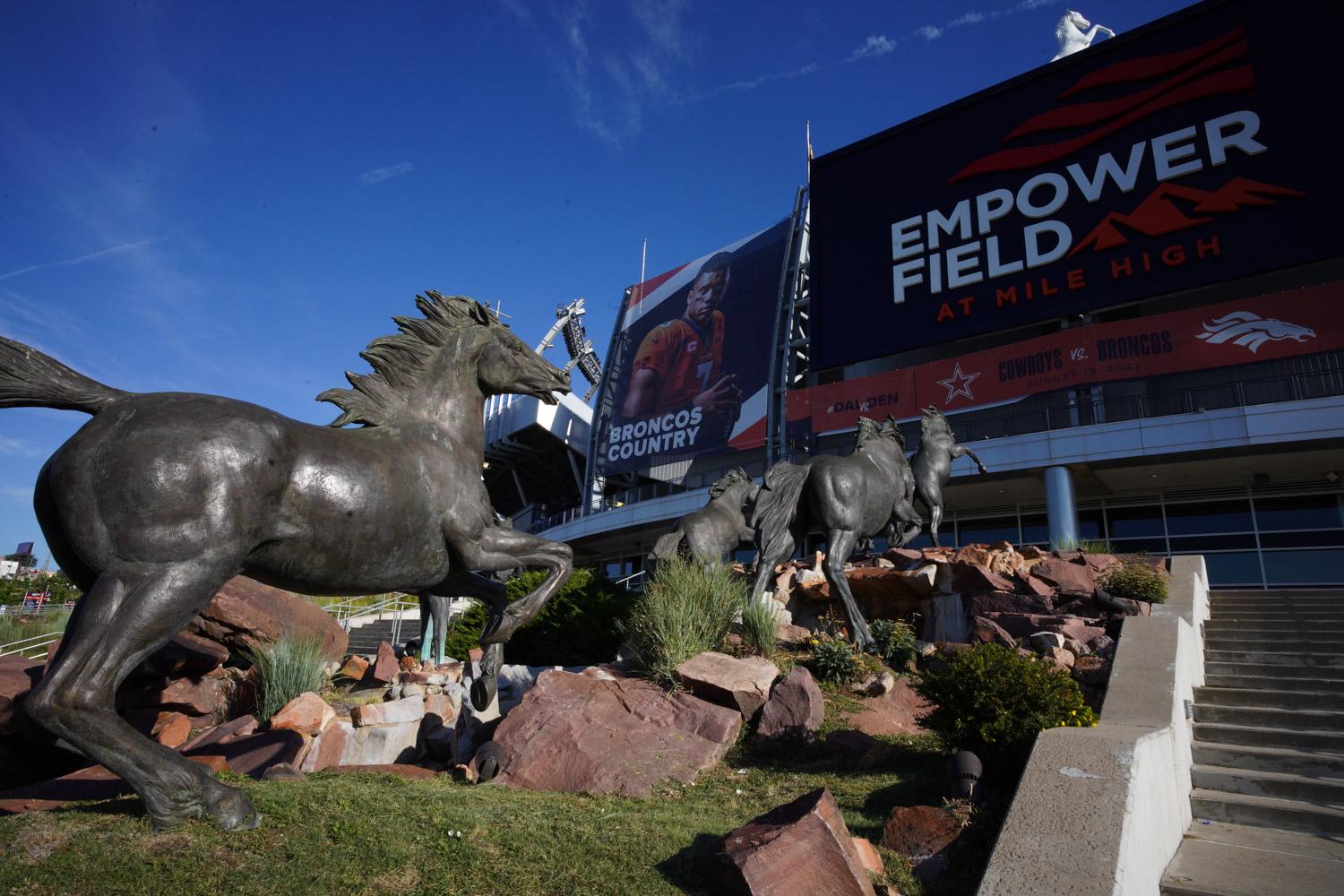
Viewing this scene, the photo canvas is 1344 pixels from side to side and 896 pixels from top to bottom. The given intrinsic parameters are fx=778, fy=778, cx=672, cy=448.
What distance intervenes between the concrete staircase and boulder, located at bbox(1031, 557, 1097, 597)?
1405 millimetres

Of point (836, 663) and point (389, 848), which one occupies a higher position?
point (836, 663)

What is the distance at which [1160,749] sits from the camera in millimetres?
4570

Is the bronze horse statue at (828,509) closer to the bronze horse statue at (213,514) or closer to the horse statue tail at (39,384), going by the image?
the bronze horse statue at (213,514)

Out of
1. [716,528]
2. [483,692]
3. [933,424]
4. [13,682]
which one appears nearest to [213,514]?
[483,692]

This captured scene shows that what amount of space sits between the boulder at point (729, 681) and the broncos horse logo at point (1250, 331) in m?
22.1

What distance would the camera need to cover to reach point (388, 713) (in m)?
7.51

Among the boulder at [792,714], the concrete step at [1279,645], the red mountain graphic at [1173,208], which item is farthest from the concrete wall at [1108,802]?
the red mountain graphic at [1173,208]

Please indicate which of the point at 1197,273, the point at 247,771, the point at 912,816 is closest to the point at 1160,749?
the point at 912,816

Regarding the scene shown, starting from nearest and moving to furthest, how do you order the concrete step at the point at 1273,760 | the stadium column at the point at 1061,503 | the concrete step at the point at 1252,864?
1. the concrete step at the point at 1252,864
2. the concrete step at the point at 1273,760
3. the stadium column at the point at 1061,503

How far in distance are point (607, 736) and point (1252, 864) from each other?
428 centimetres

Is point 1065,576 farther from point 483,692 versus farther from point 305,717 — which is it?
point 305,717

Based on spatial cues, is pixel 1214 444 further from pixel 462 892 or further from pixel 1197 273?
pixel 462 892

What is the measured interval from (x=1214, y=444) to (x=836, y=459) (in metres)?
17.2

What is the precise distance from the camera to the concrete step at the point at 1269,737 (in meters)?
5.96
